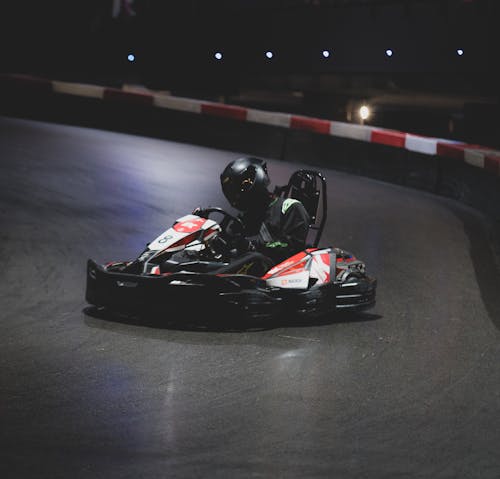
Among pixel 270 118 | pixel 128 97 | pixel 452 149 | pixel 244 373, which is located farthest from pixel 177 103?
pixel 244 373

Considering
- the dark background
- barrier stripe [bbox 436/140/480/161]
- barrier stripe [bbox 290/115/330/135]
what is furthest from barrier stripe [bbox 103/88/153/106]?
barrier stripe [bbox 436/140/480/161]

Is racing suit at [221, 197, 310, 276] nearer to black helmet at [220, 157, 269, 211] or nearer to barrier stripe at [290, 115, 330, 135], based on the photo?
black helmet at [220, 157, 269, 211]

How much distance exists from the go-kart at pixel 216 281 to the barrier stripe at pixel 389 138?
6040mm

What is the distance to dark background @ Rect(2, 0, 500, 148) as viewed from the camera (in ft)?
44.9

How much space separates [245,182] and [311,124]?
7.37m

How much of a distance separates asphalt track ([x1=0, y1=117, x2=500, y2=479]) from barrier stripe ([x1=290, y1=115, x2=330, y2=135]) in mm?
4013

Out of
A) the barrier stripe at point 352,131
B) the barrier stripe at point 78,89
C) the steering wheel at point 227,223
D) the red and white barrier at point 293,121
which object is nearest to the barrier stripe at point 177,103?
the red and white barrier at point 293,121

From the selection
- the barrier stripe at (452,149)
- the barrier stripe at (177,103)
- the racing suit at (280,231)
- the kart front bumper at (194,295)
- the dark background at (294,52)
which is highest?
the dark background at (294,52)

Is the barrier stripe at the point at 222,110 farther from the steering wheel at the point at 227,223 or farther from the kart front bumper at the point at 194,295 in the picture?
the kart front bumper at the point at 194,295

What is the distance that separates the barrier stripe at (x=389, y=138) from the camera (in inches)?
516

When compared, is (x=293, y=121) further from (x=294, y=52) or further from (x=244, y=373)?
(x=244, y=373)

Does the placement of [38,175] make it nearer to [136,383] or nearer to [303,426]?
[136,383]

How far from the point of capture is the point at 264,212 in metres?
7.22

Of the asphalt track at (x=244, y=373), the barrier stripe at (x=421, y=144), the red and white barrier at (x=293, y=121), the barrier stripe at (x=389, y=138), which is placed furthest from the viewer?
the barrier stripe at (x=389, y=138)
